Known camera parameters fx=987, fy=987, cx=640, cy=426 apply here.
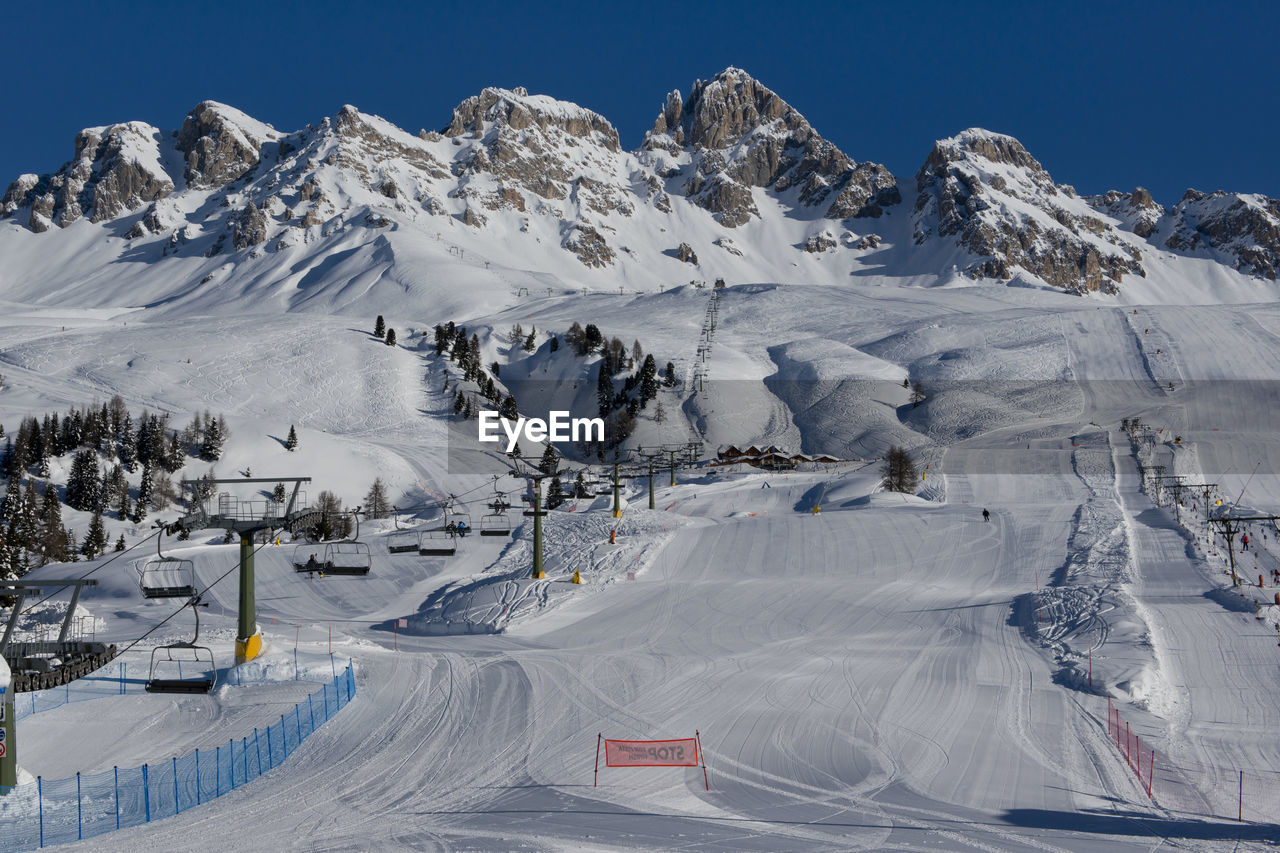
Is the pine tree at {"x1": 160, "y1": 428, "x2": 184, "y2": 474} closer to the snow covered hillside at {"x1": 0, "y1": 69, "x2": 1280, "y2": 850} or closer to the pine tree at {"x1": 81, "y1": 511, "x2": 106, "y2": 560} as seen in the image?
the snow covered hillside at {"x1": 0, "y1": 69, "x2": 1280, "y2": 850}

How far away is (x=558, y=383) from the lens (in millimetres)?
127875

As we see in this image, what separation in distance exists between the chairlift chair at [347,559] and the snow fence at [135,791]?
6.71 meters

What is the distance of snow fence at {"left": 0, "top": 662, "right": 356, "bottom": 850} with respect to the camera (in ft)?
58.1

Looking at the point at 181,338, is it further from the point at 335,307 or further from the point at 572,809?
the point at 572,809

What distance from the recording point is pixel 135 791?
19.7 meters

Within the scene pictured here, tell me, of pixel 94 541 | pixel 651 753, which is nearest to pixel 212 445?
pixel 94 541

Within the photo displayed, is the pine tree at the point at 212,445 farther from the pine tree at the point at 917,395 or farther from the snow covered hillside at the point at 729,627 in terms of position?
the pine tree at the point at 917,395

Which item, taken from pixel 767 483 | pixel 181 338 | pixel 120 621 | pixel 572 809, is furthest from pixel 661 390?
pixel 572 809

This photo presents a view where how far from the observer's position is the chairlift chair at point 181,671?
23.9 metres

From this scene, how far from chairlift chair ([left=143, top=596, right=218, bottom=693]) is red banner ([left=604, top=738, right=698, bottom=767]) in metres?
10.3

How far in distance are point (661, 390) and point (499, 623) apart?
82.6m

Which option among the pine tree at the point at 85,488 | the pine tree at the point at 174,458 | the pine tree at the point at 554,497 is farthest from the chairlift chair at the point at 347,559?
the pine tree at the point at 174,458

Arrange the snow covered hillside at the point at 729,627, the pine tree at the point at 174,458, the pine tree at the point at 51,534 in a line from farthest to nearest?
the pine tree at the point at 174,458
the pine tree at the point at 51,534
the snow covered hillside at the point at 729,627

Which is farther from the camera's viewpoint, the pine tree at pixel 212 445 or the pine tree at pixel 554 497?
the pine tree at pixel 212 445
